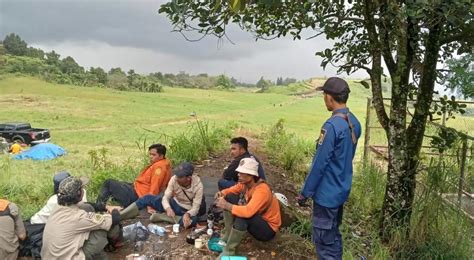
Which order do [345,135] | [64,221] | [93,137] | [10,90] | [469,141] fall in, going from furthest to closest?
1. [10,90]
2. [93,137]
3. [469,141]
4. [64,221]
5. [345,135]

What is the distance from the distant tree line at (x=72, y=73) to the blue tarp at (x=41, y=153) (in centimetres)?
3921

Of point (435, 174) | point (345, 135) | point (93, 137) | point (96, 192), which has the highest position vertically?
point (345, 135)

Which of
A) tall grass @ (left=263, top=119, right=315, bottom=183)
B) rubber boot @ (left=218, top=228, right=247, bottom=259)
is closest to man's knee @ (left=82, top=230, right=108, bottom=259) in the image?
rubber boot @ (left=218, top=228, right=247, bottom=259)

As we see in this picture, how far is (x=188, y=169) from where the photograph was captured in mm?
4801

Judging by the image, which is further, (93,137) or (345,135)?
(93,137)

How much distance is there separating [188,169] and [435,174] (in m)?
2.70

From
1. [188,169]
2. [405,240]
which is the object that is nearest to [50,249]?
[188,169]

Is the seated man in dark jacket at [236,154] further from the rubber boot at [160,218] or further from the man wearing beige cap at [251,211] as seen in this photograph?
the man wearing beige cap at [251,211]

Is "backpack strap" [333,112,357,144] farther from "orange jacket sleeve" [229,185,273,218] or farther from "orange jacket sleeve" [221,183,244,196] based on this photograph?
"orange jacket sleeve" [221,183,244,196]

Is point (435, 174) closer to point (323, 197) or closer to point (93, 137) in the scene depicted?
point (323, 197)

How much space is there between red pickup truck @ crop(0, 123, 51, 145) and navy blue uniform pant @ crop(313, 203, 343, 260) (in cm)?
1998

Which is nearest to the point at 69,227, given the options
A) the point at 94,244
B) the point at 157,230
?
the point at 94,244

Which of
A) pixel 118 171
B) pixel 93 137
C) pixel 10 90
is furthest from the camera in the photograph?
pixel 10 90

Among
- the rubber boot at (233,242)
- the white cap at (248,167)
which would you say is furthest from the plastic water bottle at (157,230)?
the white cap at (248,167)
